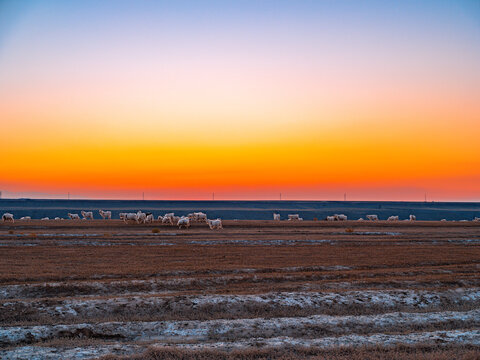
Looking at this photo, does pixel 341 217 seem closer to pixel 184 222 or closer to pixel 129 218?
pixel 184 222

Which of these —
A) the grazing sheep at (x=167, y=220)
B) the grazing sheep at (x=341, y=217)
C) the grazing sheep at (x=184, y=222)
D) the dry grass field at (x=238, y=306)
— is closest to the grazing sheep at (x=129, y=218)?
the grazing sheep at (x=167, y=220)

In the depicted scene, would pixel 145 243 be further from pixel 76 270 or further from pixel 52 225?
pixel 52 225

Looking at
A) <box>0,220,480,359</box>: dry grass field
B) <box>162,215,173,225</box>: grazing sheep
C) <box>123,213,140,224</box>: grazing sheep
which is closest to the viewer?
<box>0,220,480,359</box>: dry grass field

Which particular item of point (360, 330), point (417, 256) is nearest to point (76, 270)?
point (360, 330)

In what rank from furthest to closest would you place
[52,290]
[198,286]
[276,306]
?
1. [198,286]
2. [52,290]
3. [276,306]

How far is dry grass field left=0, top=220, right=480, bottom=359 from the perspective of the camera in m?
10.1

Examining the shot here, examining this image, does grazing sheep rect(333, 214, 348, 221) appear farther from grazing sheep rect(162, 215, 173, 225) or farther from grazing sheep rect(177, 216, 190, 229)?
grazing sheep rect(177, 216, 190, 229)

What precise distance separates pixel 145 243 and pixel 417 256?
2071 cm

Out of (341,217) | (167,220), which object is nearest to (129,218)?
(167,220)

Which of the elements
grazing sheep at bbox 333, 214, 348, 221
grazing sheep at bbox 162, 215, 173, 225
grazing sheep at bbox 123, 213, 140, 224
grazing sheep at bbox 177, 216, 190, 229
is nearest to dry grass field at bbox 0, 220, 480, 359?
grazing sheep at bbox 177, 216, 190, 229

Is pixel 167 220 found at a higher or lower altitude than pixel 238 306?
higher

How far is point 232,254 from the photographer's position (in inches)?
1094

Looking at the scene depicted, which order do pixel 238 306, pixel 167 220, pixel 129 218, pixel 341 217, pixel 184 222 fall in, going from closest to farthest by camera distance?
pixel 238 306
pixel 184 222
pixel 129 218
pixel 167 220
pixel 341 217

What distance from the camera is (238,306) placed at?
14.2 metres
